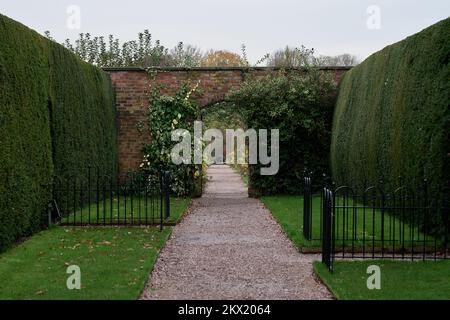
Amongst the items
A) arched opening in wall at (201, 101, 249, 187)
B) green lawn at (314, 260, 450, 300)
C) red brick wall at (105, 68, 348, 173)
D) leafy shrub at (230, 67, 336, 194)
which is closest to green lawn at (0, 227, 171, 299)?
green lawn at (314, 260, 450, 300)

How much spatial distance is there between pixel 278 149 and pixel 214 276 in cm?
1090

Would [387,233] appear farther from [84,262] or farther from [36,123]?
[36,123]

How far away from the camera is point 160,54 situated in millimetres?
22078

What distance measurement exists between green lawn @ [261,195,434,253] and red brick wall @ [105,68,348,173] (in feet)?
13.7

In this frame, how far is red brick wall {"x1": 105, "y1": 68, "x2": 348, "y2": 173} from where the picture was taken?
61.6 feet

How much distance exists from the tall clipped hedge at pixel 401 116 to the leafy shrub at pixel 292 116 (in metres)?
1.52

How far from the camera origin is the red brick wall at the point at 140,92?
61.6 ft

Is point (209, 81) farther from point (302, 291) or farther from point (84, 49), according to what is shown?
point (302, 291)

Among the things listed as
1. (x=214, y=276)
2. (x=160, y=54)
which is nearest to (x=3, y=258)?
(x=214, y=276)
